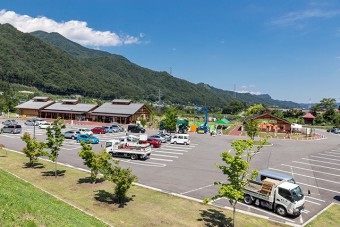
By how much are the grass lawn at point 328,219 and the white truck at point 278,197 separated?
44.2 inches

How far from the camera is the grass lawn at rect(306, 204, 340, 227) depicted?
16.8 m

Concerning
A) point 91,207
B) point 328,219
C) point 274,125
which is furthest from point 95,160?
point 274,125

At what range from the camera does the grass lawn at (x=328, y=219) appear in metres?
16.8

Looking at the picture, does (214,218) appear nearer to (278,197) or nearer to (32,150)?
(278,197)

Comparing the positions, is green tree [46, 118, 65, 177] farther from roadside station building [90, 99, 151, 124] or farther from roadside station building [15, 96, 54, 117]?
roadside station building [15, 96, 54, 117]

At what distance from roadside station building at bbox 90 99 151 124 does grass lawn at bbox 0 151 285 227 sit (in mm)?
50199

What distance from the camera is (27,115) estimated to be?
86188mm

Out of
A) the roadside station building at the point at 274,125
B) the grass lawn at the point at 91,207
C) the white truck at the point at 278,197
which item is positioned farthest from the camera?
the roadside station building at the point at 274,125

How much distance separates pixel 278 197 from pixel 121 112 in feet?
196

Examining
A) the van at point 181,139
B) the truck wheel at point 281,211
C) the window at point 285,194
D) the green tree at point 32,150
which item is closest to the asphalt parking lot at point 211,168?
the truck wheel at point 281,211

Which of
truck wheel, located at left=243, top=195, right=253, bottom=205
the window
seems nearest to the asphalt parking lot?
truck wheel, located at left=243, top=195, right=253, bottom=205

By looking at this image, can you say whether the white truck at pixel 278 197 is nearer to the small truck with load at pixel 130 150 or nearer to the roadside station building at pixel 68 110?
the small truck with load at pixel 130 150

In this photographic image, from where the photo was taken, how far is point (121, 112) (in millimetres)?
74438

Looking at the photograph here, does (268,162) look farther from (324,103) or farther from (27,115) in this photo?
(324,103)
